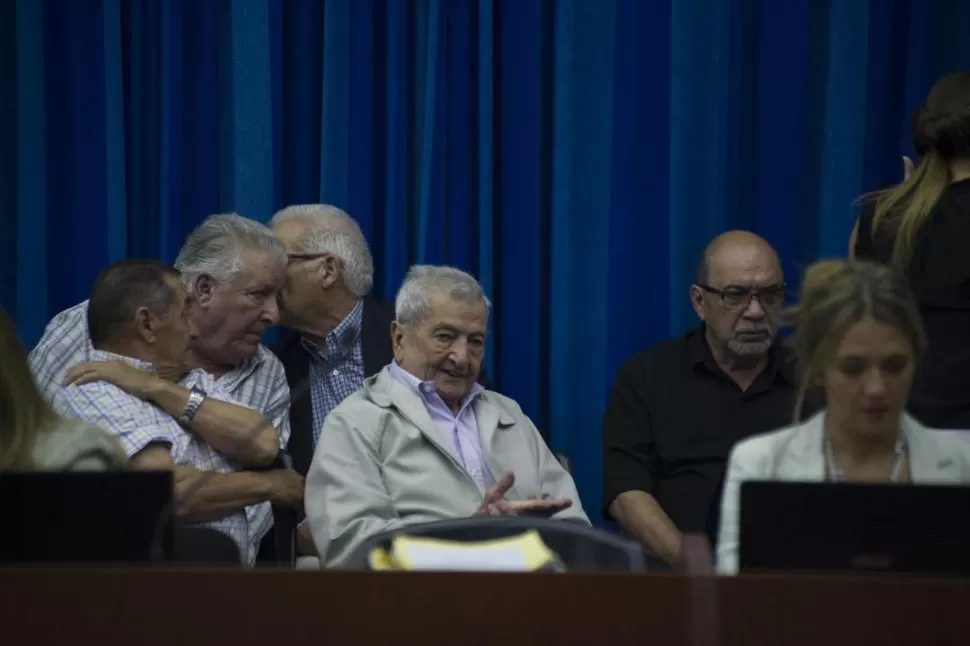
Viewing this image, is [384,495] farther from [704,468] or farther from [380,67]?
[380,67]

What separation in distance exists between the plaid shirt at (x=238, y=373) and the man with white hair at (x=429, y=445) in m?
0.35

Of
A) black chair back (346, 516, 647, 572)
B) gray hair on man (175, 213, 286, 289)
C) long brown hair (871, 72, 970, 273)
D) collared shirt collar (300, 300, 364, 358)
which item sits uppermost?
long brown hair (871, 72, 970, 273)

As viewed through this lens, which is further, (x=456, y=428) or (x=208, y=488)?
(x=456, y=428)

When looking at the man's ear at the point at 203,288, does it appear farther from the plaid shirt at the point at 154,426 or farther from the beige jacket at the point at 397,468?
the beige jacket at the point at 397,468

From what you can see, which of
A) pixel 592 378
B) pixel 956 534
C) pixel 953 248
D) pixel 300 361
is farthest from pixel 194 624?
pixel 592 378

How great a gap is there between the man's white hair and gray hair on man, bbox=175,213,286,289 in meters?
0.14

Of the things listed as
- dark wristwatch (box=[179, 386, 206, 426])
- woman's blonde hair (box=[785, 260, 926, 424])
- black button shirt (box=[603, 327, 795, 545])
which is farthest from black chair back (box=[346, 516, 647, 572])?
black button shirt (box=[603, 327, 795, 545])

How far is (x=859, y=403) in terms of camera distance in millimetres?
2340

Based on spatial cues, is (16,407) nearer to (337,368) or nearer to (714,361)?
(337,368)

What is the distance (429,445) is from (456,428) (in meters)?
0.14

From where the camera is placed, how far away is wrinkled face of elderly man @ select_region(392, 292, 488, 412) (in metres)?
3.22

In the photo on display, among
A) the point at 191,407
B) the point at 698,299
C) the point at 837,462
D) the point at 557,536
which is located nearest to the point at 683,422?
the point at 698,299

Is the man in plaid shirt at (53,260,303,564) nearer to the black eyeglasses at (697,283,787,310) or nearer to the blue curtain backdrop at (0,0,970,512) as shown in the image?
the blue curtain backdrop at (0,0,970,512)

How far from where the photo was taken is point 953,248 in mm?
2807
